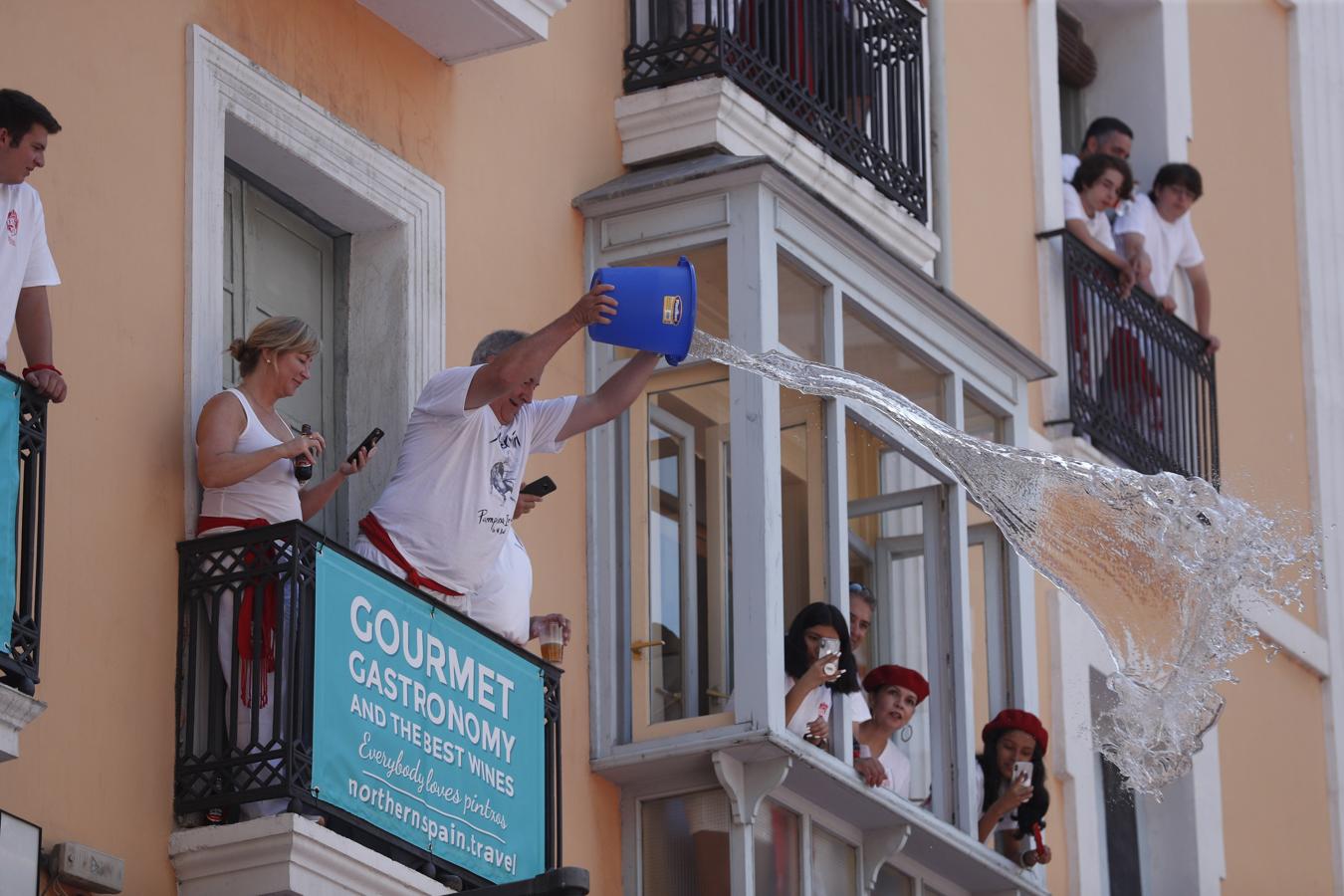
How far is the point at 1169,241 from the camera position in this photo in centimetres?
2075

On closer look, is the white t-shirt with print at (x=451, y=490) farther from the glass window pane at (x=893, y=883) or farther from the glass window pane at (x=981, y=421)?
the glass window pane at (x=981, y=421)

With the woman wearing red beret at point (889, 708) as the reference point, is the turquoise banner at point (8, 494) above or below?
below

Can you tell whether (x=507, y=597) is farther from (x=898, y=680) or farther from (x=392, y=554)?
(x=898, y=680)

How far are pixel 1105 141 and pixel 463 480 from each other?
850 cm

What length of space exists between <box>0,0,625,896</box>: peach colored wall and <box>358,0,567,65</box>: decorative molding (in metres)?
0.08

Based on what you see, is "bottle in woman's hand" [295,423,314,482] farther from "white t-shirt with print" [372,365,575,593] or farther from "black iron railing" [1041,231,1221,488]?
"black iron railing" [1041,231,1221,488]

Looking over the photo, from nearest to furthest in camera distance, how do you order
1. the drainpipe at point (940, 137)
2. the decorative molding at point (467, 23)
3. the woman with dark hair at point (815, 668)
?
the decorative molding at point (467, 23), the woman with dark hair at point (815, 668), the drainpipe at point (940, 137)

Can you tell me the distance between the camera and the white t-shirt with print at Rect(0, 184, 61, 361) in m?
11.2

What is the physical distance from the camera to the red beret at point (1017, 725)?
16.6m

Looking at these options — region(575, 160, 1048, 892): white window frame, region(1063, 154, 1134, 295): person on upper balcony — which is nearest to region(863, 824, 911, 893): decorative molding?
region(575, 160, 1048, 892): white window frame

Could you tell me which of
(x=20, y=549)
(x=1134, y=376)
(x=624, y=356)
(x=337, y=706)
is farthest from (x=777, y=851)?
(x=1134, y=376)

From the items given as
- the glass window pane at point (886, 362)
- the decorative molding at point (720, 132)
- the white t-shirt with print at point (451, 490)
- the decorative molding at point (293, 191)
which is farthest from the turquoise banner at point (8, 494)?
the glass window pane at point (886, 362)

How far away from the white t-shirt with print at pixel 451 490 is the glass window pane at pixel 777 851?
218cm

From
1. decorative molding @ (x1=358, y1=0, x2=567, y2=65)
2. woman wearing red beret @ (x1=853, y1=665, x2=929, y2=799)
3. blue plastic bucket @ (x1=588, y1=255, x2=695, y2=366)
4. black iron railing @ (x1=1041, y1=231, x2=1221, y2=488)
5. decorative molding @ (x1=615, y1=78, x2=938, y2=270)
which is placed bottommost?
woman wearing red beret @ (x1=853, y1=665, x2=929, y2=799)
